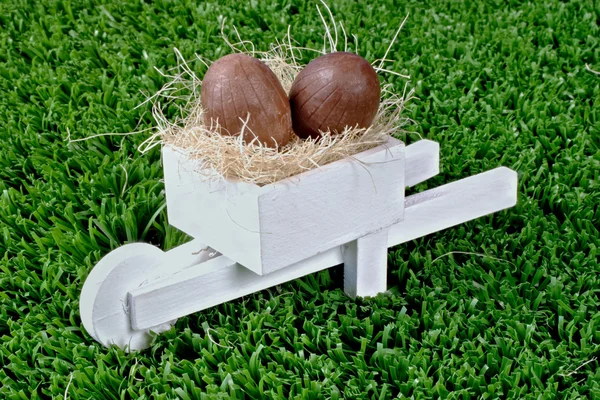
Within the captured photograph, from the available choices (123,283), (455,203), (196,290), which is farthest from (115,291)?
(455,203)

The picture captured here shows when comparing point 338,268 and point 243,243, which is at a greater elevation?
point 243,243

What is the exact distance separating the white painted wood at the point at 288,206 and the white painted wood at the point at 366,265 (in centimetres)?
4

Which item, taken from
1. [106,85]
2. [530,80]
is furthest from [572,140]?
[106,85]

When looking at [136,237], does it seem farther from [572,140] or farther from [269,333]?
[572,140]

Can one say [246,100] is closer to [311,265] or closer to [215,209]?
[215,209]

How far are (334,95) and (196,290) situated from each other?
1.90 feet

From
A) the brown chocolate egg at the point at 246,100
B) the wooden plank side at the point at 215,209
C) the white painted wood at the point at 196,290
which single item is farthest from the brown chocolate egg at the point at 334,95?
the white painted wood at the point at 196,290

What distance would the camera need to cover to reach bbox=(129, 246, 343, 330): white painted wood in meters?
2.09

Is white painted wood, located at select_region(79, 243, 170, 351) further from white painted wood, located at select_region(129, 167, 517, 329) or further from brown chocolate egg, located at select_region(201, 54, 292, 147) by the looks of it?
brown chocolate egg, located at select_region(201, 54, 292, 147)

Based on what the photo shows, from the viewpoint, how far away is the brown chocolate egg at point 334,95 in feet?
6.79

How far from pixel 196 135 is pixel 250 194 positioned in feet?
0.74

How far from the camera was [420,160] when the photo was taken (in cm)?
259

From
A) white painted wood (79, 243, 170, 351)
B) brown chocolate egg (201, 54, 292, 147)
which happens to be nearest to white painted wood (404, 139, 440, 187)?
brown chocolate egg (201, 54, 292, 147)

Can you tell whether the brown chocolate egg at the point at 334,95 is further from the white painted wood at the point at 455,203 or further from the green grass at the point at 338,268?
the green grass at the point at 338,268
